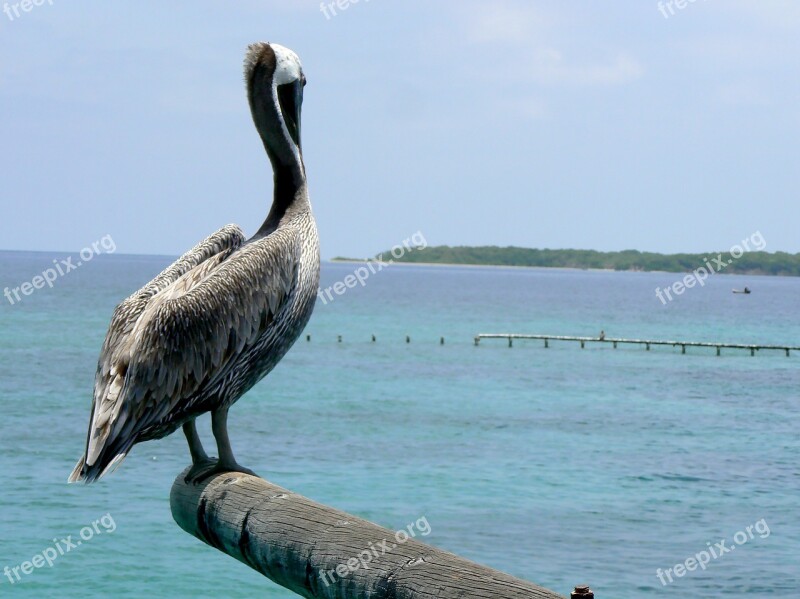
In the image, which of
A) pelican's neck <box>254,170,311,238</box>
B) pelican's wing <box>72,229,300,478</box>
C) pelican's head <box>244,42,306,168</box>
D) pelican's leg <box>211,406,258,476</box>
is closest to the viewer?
pelican's leg <box>211,406,258,476</box>

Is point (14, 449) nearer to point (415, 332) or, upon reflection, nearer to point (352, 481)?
point (352, 481)

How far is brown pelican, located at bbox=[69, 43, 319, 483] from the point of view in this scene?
150 inches

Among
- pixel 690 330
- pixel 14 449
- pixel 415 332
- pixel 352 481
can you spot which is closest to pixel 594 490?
pixel 352 481

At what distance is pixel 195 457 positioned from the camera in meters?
3.79

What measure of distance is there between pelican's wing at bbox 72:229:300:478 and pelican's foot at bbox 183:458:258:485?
0.31m

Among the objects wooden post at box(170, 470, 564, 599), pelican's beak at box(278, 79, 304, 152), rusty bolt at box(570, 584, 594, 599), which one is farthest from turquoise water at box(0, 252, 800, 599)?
rusty bolt at box(570, 584, 594, 599)

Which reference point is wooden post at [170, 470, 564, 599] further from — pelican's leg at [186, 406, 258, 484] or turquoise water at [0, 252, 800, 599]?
turquoise water at [0, 252, 800, 599]

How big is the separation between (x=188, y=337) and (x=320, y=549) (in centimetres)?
166

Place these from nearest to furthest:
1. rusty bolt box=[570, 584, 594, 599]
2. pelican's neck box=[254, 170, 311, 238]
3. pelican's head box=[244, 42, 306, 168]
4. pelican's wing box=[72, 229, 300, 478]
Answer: rusty bolt box=[570, 584, 594, 599] < pelican's wing box=[72, 229, 300, 478] < pelican's head box=[244, 42, 306, 168] < pelican's neck box=[254, 170, 311, 238]

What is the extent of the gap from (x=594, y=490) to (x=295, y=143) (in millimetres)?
14428

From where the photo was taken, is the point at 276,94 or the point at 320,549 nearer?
the point at 320,549

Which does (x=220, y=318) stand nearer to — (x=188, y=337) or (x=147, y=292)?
(x=188, y=337)

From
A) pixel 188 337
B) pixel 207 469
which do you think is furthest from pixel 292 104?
pixel 207 469

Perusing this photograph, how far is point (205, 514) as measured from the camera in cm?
316
